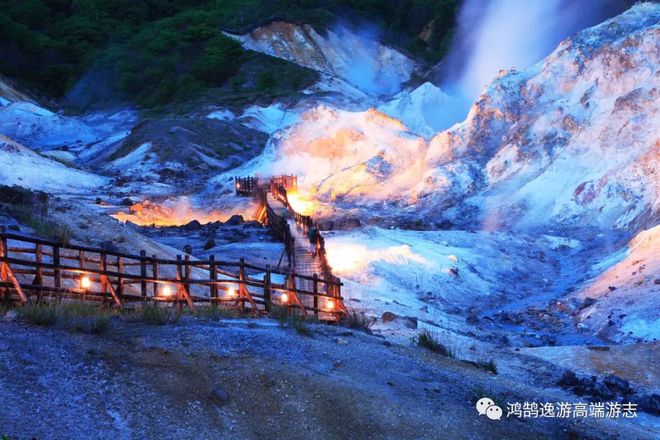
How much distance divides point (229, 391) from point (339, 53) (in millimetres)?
75823

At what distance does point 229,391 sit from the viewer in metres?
6.47

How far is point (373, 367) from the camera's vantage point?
25.7 ft

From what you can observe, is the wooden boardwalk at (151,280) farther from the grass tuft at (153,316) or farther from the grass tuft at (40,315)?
the grass tuft at (153,316)

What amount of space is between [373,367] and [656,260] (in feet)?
36.3

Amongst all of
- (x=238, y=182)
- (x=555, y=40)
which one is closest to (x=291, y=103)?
(x=555, y=40)

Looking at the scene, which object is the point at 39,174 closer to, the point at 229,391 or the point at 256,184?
the point at 256,184

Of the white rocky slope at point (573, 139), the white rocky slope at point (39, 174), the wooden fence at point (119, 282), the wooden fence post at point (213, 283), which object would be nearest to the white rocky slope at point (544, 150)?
the white rocky slope at point (573, 139)

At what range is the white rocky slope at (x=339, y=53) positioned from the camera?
255 ft

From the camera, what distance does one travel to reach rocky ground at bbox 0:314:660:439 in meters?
5.85

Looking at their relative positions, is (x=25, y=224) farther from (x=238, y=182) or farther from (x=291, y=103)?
(x=291, y=103)

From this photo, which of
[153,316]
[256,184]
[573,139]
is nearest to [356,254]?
[573,139]

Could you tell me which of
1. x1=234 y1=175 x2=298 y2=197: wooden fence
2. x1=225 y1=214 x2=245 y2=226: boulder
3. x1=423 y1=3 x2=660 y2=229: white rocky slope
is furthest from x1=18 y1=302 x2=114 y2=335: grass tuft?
x1=234 y1=175 x2=298 y2=197: wooden fence

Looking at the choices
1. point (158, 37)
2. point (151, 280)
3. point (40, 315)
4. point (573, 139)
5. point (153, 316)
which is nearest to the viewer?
point (40, 315)

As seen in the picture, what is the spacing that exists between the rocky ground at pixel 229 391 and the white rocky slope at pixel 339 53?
69.2 meters
